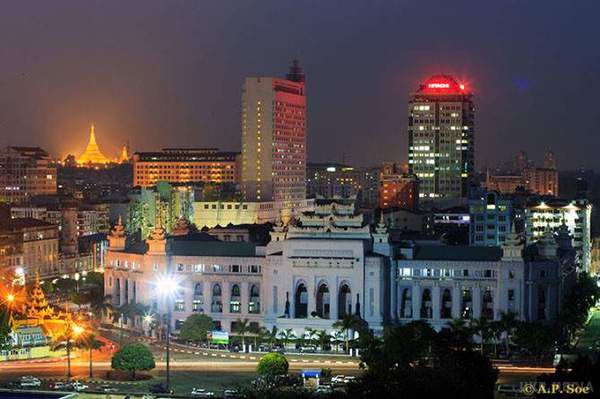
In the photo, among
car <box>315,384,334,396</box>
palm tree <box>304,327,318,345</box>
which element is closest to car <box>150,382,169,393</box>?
car <box>315,384,334,396</box>

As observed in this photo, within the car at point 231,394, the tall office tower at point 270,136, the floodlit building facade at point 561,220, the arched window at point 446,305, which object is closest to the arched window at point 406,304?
the arched window at point 446,305

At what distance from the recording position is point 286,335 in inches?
2756

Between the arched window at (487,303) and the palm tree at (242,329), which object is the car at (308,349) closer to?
the palm tree at (242,329)

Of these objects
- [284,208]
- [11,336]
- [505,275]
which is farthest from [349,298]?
[284,208]

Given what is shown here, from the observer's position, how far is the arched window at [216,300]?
246ft

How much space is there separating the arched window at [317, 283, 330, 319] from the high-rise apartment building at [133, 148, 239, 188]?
97.8 m

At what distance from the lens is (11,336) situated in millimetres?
65312

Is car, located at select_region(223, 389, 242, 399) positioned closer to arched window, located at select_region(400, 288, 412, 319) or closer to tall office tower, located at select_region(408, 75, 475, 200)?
arched window, located at select_region(400, 288, 412, 319)

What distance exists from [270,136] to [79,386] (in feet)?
279

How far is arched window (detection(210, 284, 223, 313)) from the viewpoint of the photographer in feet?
246

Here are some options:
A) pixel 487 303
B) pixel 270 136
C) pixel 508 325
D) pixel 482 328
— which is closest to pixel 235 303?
pixel 487 303

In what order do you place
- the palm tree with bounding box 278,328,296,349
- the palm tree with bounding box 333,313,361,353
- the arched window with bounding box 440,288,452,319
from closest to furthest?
the palm tree with bounding box 333,313,361,353, the palm tree with bounding box 278,328,296,349, the arched window with bounding box 440,288,452,319

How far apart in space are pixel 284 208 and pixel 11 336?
263 feet

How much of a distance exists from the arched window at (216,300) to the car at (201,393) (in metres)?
18.3
